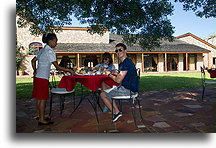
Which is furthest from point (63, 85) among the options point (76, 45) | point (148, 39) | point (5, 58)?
point (76, 45)

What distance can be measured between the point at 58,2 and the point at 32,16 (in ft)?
3.02

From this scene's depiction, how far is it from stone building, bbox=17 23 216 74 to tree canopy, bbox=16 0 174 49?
26.7 feet

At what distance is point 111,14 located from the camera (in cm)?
525

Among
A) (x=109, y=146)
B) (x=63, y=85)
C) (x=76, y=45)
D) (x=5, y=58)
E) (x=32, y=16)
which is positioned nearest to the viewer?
(x=109, y=146)

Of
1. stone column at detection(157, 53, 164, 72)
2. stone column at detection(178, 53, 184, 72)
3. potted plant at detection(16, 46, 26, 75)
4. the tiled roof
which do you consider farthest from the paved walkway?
stone column at detection(178, 53, 184, 72)

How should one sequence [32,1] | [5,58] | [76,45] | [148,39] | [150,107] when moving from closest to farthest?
[5,58] < [150,107] < [32,1] < [148,39] < [76,45]

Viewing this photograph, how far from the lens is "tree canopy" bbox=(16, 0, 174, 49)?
15.7 feet

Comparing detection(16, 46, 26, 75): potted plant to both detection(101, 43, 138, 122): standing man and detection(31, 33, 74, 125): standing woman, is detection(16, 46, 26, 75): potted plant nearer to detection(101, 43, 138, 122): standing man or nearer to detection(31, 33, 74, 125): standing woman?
detection(31, 33, 74, 125): standing woman

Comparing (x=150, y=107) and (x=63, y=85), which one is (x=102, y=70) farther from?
(x=150, y=107)

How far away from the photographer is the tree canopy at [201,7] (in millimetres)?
5096

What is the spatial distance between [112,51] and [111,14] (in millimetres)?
10057

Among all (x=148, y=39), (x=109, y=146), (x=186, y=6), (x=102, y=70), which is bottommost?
(x=109, y=146)

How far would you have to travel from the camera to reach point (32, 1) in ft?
15.4

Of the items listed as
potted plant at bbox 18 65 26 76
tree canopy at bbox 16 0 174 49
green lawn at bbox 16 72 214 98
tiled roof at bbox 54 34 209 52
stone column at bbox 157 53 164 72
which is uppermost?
tiled roof at bbox 54 34 209 52
